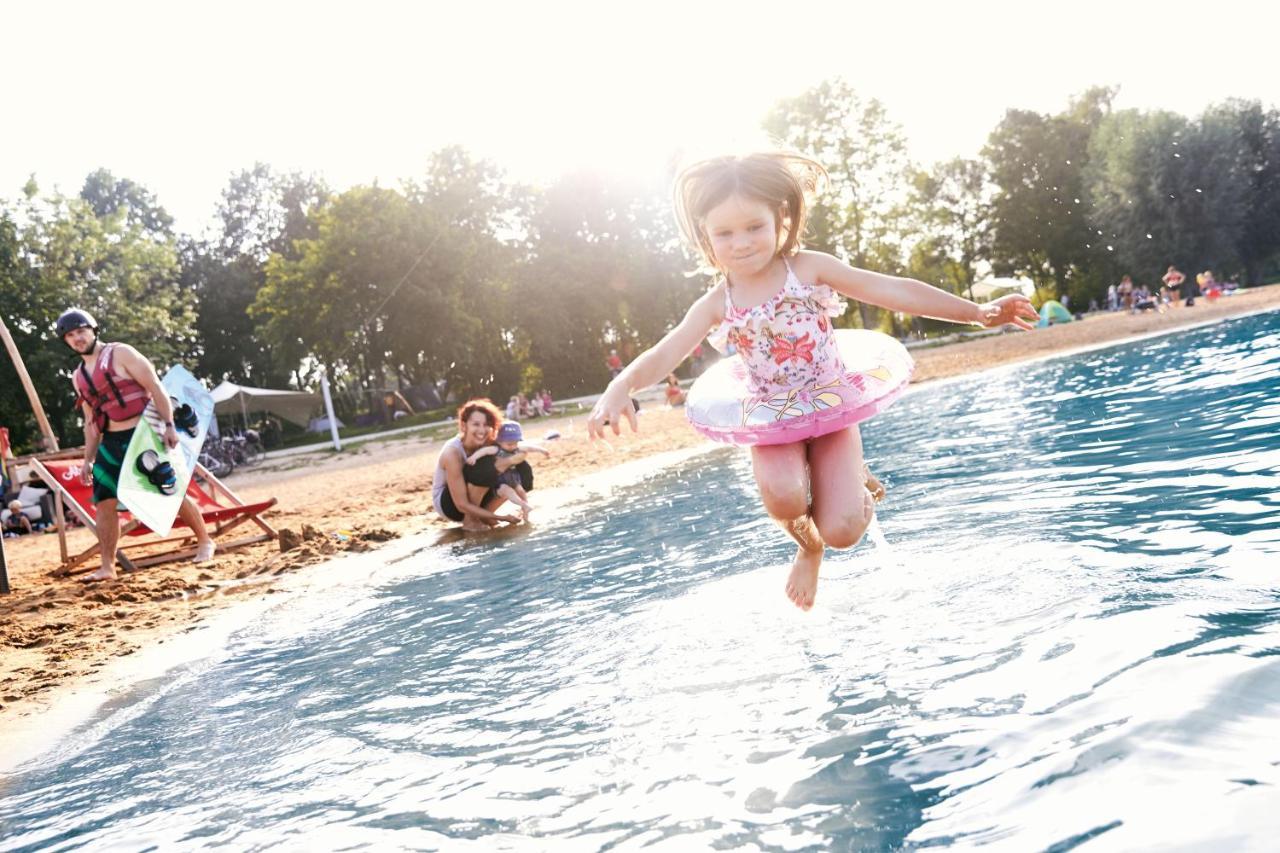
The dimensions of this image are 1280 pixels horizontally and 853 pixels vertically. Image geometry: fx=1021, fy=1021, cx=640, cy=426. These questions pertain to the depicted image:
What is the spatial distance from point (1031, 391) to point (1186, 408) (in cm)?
539

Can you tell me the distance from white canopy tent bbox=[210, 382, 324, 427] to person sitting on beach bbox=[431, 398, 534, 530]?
95.4 ft

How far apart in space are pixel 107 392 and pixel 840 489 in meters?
7.05

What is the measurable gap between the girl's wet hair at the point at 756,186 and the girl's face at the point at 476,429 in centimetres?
568

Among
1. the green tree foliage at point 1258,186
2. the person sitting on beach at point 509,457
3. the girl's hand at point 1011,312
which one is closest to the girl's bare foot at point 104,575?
the person sitting on beach at point 509,457

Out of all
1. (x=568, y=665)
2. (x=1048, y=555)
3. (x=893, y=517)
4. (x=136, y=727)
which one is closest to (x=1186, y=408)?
(x=893, y=517)

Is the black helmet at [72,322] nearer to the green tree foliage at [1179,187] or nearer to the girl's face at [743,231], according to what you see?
the girl's face at [743,231]

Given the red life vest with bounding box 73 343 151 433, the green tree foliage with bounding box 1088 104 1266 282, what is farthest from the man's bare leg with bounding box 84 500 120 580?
the green tree foliage with bounding box 1088 104 1266 282

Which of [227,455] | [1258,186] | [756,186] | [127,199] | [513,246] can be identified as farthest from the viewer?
[127,199]

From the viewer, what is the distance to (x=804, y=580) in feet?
14.9

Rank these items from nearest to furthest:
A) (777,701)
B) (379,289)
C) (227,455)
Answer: (777,701) < (227,455) < (379,289)

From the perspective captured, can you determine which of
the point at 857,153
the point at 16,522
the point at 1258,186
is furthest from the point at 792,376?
the point at 1258,186

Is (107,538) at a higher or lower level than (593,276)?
lower

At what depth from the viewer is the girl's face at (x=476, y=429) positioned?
9.98 meters

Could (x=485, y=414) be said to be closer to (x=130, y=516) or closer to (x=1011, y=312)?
(x=130, y=516)
